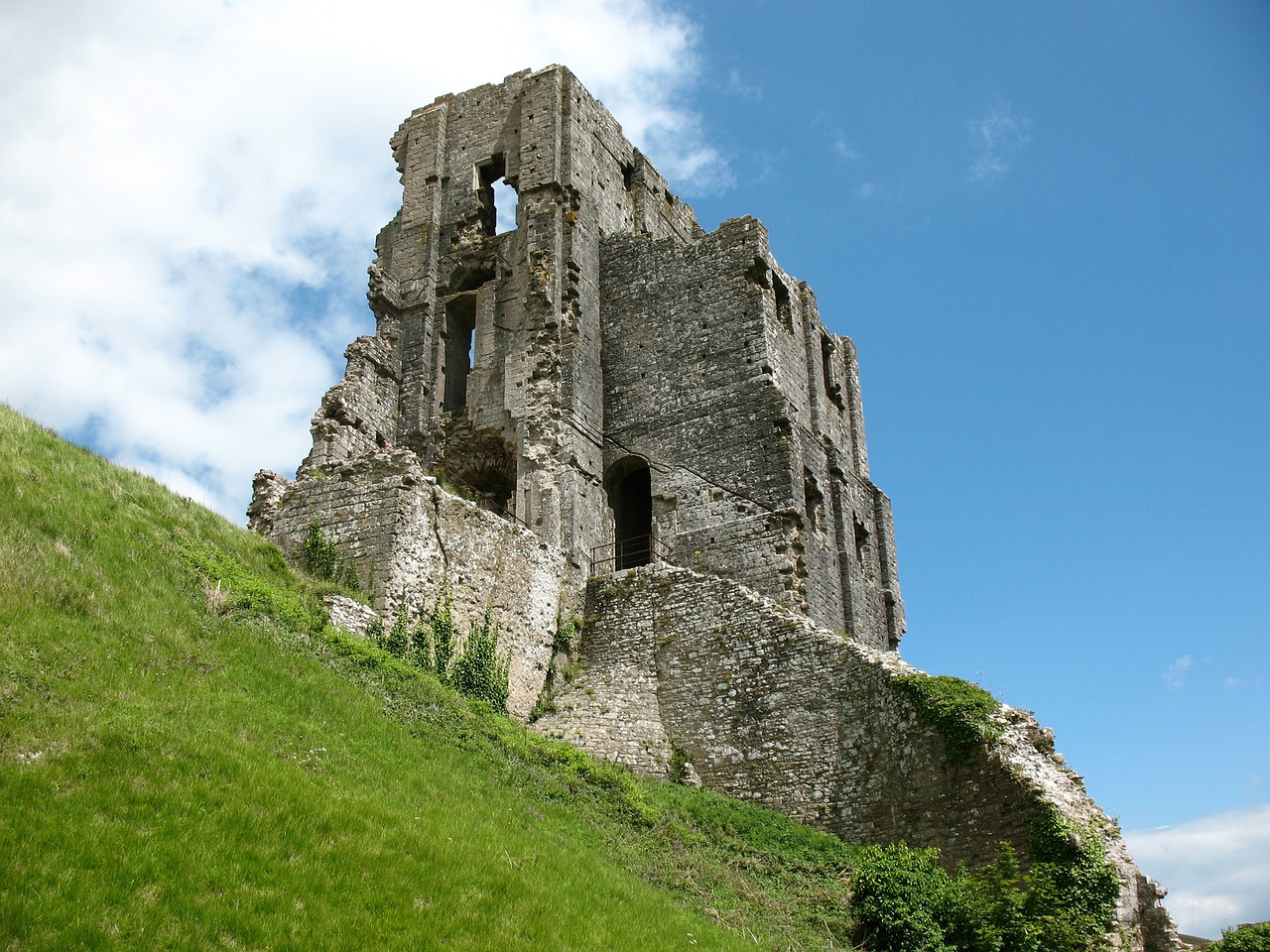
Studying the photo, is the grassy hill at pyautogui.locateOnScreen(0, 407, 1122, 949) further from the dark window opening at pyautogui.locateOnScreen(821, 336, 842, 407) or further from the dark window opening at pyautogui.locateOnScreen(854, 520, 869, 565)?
the dark window opening at pyautogui.locateOnScreen(821, 336, 842, 407)

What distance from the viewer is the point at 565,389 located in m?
23.3

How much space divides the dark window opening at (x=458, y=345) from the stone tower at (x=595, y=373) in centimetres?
6

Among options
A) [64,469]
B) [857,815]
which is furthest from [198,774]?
[857,815]

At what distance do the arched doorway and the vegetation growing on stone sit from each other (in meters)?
7.86

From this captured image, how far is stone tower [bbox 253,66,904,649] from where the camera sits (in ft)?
73.1

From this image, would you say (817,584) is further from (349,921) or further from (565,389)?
(349,921)

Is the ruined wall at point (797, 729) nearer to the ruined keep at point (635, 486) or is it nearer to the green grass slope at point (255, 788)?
the ruined keep at point (635, 486)

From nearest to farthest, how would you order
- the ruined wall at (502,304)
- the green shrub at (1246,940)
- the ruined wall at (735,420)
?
the green shrub at (1246,940)
the ruined wall at (735,420)
the ruined wall at (502,304)

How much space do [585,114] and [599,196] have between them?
1888mm

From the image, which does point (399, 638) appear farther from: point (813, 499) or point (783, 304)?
point (783, 304)

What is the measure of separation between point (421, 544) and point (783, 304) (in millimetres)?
11180

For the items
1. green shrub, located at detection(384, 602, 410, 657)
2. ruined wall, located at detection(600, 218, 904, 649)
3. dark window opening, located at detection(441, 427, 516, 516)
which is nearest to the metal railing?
ruined wall, located at detection(600, 218, 904, 649)

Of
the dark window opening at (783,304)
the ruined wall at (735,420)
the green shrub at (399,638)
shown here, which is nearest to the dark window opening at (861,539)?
the ruined wall at (735,420)

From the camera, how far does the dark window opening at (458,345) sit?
992 inches
